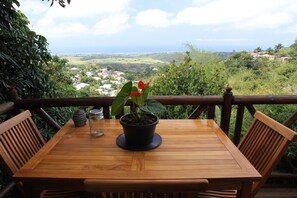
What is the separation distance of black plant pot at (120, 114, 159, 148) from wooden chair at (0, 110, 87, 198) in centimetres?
46

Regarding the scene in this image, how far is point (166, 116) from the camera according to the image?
2.92 metres

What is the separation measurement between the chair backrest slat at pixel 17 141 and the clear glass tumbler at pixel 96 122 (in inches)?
17.6

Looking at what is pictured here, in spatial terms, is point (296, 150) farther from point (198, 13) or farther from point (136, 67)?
point (198, 13)

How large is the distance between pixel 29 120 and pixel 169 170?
115cm

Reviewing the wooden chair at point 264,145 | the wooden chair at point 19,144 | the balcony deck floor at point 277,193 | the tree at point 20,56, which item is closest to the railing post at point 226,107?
the wooden chair at point 264,145

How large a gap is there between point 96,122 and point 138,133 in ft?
1.27

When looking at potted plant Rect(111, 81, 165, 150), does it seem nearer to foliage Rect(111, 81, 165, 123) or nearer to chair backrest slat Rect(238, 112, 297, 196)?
foliage Rect(111, 81, 165, 123)

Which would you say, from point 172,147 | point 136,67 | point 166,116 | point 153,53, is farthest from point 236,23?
point 172,147

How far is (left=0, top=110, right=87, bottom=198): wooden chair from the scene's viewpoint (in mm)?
1269

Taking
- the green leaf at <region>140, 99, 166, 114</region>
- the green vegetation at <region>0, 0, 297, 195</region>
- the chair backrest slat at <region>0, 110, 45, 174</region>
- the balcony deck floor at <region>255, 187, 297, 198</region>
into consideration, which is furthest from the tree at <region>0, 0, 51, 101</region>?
the balcony deck floor at <region>255, 187, 297, 198</region>

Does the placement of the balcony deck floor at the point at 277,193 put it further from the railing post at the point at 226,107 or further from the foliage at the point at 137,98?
the foliage at the point at 137,98

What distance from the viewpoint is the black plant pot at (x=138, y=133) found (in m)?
1.27

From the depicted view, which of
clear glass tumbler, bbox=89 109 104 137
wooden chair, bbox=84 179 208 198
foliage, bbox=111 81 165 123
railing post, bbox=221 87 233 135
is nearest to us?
wooden chair, bbox=84 179 208 198

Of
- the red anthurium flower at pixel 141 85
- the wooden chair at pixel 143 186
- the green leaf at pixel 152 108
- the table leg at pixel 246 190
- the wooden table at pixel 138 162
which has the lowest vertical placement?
the table leg at pixel 246 190
